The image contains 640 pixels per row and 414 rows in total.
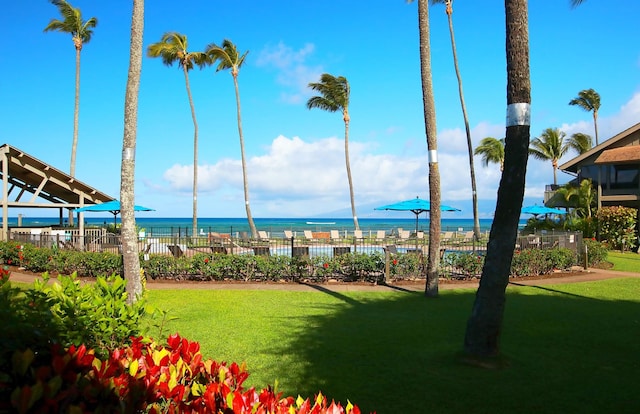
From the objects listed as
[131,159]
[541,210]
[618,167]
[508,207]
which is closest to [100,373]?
[508,207]

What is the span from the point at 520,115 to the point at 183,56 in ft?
97.1

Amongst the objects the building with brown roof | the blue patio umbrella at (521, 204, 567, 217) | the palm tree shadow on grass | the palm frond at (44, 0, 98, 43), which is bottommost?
the palm tree shadow on grass

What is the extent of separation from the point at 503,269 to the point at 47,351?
5034mm

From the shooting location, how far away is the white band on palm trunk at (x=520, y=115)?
6.00 metres

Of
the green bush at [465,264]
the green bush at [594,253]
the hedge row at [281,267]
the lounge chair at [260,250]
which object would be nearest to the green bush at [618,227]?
the green bush at [594,253]

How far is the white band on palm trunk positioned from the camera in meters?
6.00

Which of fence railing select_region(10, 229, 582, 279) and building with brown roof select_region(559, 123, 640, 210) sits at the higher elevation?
building with brown roof select_region(559, 123, 640, 210)

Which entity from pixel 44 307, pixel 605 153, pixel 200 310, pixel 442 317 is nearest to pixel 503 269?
pixel 442 317

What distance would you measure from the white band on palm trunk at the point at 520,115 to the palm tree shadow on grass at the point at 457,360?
3.04 m

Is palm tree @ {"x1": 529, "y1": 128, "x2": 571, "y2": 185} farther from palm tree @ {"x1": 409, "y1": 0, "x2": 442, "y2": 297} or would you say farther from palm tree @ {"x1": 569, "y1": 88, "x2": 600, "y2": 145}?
palm tree @ {"x1": 409, "y1": 0, "x2": 442, "y2": 297}

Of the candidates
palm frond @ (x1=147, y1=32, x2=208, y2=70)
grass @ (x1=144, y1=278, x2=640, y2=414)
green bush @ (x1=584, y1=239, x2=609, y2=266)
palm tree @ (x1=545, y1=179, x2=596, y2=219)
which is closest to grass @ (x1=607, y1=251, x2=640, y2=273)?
green bush @ (x1=584, y1=239, x2=609, y2=266)

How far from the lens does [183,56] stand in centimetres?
3172

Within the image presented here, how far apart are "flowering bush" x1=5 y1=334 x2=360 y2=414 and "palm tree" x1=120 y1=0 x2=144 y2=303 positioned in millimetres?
5815

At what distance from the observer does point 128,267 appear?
8.29 m
